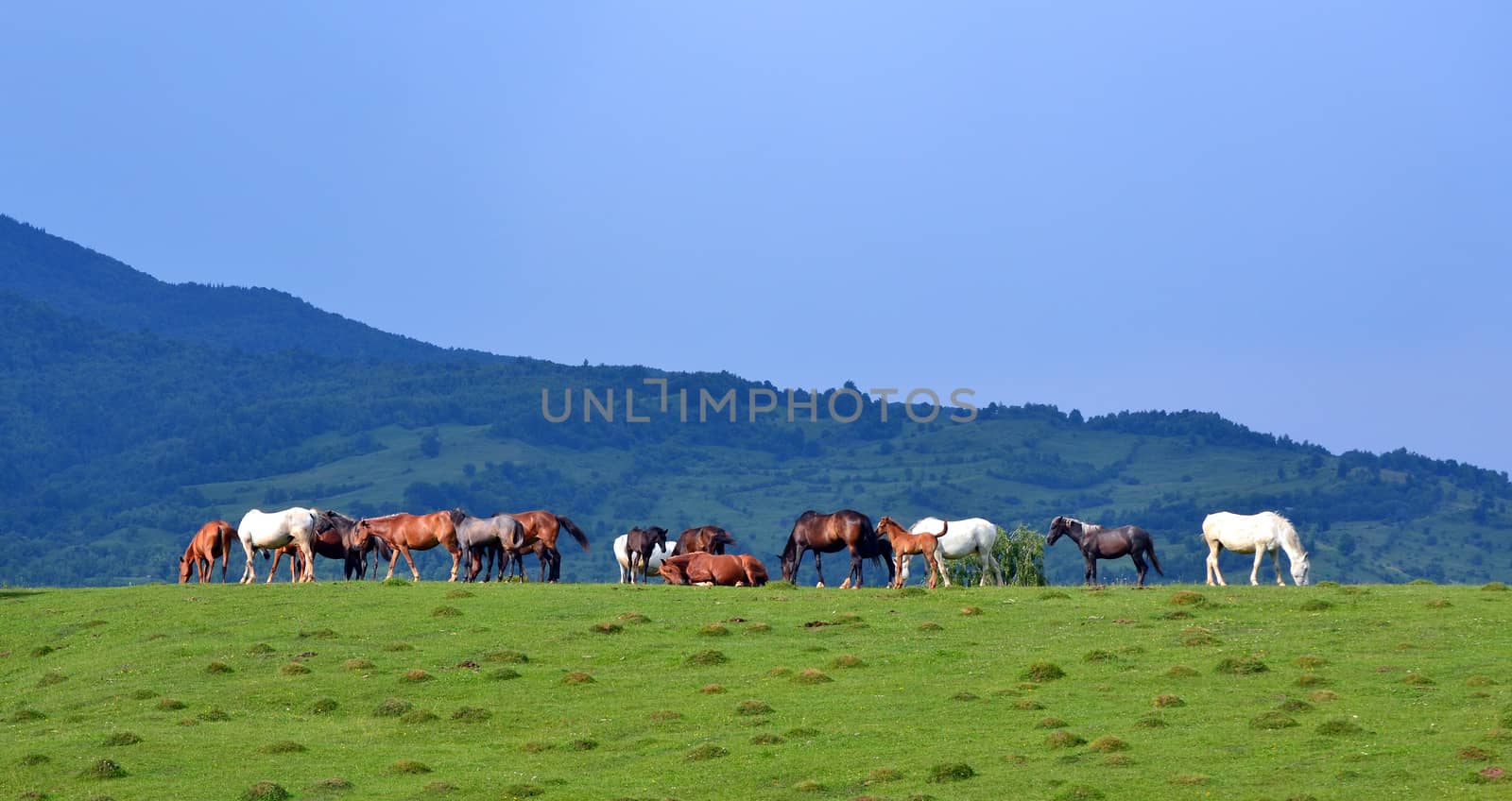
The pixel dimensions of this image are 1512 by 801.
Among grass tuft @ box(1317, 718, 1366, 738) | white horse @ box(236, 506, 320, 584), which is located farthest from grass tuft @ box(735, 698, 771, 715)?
white horse @ box(236, 506, 320, 584)

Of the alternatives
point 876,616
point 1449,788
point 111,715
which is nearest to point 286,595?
point 111,715

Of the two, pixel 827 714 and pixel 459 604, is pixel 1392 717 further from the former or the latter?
pixel 459 604

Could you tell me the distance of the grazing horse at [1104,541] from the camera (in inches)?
1987

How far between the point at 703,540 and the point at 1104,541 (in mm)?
12033

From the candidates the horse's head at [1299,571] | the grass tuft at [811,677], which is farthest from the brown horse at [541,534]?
the horse's head at [1299,571]

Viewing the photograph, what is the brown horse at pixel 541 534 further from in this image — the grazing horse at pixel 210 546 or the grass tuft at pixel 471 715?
the grass tuft at pixel 471 715

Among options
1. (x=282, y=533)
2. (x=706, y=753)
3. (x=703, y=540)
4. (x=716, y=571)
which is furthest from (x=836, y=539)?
(x=706, y=753)

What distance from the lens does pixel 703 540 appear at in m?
52.8

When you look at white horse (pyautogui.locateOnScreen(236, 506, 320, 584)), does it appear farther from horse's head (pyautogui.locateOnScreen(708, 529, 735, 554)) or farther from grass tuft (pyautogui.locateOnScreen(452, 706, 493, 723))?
grass tuft (pyautogui.locateOnScreen(452, 706, 493, 723))

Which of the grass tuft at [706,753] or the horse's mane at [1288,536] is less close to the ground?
the horse's mane at [1288,536]

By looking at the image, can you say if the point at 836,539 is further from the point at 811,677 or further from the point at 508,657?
the point at 811,677

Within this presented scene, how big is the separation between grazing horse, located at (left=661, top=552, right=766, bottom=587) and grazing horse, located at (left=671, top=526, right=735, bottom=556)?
11.4 ft

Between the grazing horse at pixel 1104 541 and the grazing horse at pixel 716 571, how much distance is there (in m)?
9.26

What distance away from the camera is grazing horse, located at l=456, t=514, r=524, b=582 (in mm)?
49375
